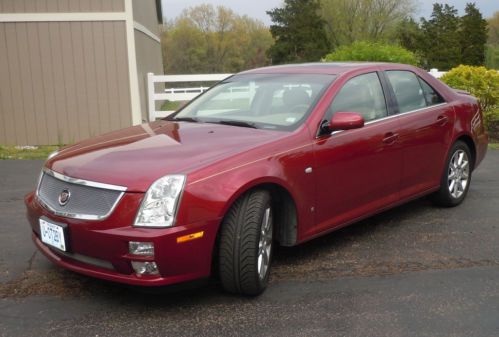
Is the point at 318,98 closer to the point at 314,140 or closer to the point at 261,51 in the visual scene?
the point at 314,140

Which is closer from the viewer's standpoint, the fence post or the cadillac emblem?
the cadillac emblem

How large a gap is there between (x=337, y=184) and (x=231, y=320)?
4.66 ft

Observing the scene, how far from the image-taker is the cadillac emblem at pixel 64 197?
3457 mm

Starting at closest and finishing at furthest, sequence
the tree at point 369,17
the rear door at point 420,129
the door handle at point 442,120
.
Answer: the rear door at point 420,129, the door handle at point 442,120, the tree at point 369,17

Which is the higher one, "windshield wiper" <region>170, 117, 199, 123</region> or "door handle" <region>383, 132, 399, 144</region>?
"windshield wiper" <region>170, 117, 199, 123</region>

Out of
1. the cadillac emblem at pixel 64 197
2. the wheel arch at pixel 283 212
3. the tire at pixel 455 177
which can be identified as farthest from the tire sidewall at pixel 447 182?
the cadillac emblem at pixel 64 197

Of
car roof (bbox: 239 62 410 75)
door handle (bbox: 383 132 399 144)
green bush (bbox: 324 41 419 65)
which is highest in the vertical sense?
green bush (bbox: 324 41 419 65)

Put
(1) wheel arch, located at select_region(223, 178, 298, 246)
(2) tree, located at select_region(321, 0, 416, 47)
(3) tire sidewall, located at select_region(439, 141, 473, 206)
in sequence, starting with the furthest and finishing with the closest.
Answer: (2) tree, located at select_region(321, 0, 416, 47)
(3) tire sidewall, located at select_region(439, 141, 473, 206)
(1) wheel arch, located at select_region(223, 178, 298, 246)

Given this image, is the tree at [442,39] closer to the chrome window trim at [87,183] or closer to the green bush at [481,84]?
the green bush at [481,84]

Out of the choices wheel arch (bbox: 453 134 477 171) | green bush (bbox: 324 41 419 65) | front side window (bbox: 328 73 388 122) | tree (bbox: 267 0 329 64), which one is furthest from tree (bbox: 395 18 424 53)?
front side window (bbox: 328 73 388 122)

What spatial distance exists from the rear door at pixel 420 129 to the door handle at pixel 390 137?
0.08 m

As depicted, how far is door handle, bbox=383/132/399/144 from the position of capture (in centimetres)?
466

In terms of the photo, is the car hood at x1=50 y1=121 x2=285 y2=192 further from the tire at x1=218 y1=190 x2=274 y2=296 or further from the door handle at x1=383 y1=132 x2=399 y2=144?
the door handle at x1=383 y1=132 x2=399 y2=144

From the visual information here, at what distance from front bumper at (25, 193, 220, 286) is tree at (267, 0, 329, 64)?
50456mm
